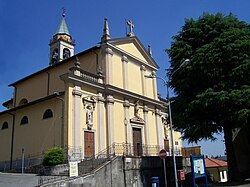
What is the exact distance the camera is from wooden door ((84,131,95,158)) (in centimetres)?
2217

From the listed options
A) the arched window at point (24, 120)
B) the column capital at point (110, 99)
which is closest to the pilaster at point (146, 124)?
the column capital at point (110, 99)

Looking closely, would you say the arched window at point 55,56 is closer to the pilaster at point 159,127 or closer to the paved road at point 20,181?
the pilaster at point 159,127

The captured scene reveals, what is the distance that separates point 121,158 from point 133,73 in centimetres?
1294

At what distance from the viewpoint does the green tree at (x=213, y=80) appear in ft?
60.4

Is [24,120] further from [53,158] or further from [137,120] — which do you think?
[137,120]

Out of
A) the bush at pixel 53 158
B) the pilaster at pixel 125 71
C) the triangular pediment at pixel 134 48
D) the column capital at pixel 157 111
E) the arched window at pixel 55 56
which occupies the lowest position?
the bush at pixel 53 158

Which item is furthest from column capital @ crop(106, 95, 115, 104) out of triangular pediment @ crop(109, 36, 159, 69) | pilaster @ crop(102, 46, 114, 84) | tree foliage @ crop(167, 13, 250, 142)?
tree foliage @ crop(167, 13, 250, 142)

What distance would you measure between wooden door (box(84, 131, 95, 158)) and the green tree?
7072 millimetres

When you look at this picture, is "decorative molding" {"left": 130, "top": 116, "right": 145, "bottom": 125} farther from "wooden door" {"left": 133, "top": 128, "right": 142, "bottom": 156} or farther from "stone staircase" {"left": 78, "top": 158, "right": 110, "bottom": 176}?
"stone staircase" {"left": 78, "top": 158, "right": 110, "bottom": 176}

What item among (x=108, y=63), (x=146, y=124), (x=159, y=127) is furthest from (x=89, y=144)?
(x=159, y=127)

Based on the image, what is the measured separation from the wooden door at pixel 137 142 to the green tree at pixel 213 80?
711 centimetres

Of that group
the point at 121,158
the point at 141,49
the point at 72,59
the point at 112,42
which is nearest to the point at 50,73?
the point at 72,59

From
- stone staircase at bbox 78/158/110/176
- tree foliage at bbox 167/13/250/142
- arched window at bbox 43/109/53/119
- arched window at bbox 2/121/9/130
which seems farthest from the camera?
arched window at bbox 2/121/9/130

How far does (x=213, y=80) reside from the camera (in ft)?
65.1
